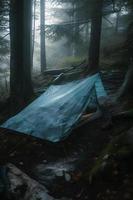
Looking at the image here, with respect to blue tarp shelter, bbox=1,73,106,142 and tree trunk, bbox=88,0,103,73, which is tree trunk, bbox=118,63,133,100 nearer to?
blue tarp shelter, bbox=1,73,106,142

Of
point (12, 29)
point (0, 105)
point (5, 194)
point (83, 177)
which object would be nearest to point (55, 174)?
point (83, 177)

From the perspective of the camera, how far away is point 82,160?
5953 mm

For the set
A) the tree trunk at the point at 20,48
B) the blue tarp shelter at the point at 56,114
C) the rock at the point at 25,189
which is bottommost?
the rock at the point at 25,189

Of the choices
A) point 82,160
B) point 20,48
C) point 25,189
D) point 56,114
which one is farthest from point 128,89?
point 25,189

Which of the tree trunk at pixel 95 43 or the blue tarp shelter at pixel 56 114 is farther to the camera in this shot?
the tree trunk at pixel 95 43

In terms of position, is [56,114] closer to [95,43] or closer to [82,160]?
[82,160]

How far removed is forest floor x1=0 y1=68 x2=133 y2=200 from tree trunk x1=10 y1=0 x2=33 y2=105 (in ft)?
6.68

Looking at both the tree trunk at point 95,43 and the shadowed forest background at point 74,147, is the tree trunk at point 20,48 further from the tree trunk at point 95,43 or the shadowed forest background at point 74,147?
the tree trunk at point 95,43

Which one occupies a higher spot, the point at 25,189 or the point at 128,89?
the point at 128,89

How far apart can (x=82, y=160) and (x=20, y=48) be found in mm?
5198

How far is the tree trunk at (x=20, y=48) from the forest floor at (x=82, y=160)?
2035 millimetres

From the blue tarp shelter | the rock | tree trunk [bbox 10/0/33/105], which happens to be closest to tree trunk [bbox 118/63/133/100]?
the blue tarp shelter

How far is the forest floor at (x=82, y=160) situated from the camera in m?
4.74

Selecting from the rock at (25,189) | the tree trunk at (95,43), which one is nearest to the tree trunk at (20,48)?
the tree trunk at (95,43)
